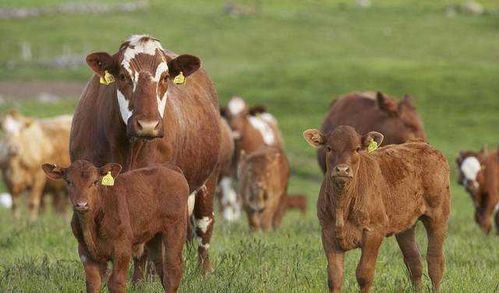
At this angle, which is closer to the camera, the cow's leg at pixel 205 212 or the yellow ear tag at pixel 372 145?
the yellow ear tag at pixel 372 145

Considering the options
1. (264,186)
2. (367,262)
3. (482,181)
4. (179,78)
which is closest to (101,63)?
(179,78)

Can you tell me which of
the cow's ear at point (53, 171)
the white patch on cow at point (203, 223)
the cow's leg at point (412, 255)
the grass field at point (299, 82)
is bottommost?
the grass field at point (299, 82)

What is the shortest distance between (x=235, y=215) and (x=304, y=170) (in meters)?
14.9

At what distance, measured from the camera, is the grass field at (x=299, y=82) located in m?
10.8

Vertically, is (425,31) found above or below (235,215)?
below

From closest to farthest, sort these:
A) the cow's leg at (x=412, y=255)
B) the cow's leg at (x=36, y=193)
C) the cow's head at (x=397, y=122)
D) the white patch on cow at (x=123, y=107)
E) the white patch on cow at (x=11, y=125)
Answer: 1. the white patch on cow at (x=123, y=107)
2. the cow's leg at (x=412, y=255)
3. the cow's head at (x=397, y=122)
4. the cow's leg at (x=36, y=193)
5. the white patch on cow at (x=11, y=125)

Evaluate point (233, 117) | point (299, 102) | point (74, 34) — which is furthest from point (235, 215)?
point (74, 34)

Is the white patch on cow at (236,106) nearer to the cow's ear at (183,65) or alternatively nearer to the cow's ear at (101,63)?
the cow's ear at (183,65)

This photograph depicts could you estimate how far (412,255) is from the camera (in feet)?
33.9

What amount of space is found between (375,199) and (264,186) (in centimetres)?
1054

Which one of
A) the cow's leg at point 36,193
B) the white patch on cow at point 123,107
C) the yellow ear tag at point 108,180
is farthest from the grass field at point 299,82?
the white patch on cow at point 123,107

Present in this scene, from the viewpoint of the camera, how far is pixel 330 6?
10631cm

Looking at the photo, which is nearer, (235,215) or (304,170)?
(235,215)

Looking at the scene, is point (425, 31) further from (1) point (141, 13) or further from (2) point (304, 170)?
(2) point (304, 170)
